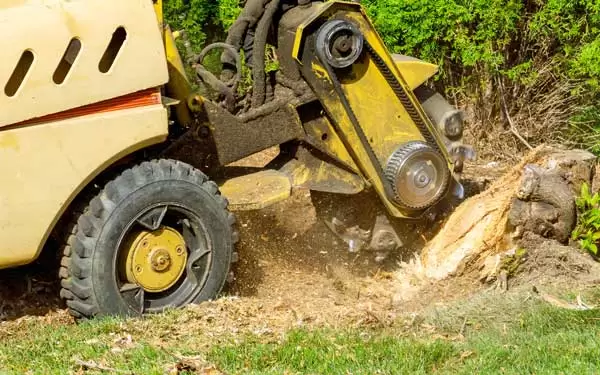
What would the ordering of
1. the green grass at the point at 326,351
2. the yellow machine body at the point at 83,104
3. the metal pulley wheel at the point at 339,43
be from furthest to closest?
the metal pulley wheel at the point at 339,43 < the yellow machine body at the point at 83,104 < the green grass at the point at 326,351

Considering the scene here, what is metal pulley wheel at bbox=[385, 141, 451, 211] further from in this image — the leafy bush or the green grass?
the leafy bush

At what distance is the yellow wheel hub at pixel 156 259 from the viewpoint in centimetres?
645

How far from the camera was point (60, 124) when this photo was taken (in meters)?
5.99

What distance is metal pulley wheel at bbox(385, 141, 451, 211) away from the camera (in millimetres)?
7258

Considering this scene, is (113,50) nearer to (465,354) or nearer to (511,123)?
(465,354)

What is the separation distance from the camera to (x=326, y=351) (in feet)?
18.6

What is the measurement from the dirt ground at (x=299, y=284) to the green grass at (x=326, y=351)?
0.32 meters

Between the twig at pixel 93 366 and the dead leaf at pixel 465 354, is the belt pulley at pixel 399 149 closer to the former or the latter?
the dead leaf at pixel 465 354

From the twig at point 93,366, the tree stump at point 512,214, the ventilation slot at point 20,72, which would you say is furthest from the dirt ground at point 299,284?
the ventilation slot at point 20,72

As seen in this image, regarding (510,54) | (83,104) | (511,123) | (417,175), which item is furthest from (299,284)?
(510,54)

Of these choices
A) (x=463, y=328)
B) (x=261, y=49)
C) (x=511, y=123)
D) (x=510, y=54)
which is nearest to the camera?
(x=463, y=328)

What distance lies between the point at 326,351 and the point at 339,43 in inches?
85.4

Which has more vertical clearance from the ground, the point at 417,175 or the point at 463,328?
the point at 417,175

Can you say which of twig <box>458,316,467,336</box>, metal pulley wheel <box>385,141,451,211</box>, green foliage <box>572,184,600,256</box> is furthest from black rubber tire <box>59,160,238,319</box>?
green foliage <box>572,184,600,256</box>
